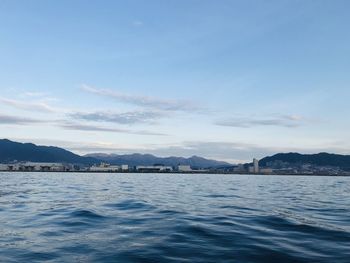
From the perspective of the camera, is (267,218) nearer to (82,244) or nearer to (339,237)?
(339,237)

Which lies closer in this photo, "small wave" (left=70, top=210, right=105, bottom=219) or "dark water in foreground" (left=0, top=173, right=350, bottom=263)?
"dark water in foreground" (left=0, top=173, right=350, bottom=263)

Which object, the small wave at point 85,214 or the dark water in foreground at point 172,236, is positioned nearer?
the dark water in foreground at point 172,236

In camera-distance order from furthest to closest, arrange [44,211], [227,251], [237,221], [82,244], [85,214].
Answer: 1. [44,211]
2. [85,214]
3. [237,221]
4. [82,244]
5. [227,251]

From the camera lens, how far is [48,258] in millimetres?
13133

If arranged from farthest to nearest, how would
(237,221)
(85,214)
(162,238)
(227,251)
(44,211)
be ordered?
(44,211) → (85,214) → (237,221) → (162,238) → (227,251)

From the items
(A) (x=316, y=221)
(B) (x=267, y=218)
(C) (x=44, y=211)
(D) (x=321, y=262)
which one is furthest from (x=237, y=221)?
(C) (x=44, y=211)

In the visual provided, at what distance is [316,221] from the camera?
74.4ft

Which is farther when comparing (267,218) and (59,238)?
(267,218)

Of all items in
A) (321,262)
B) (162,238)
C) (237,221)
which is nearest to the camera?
(321,262)

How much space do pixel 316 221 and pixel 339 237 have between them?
5.17 m

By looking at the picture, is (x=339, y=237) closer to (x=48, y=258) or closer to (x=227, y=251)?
(x=227, y=251)

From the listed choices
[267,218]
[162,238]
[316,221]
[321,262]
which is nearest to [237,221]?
[267,218]

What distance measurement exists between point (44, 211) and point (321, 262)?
2043cm

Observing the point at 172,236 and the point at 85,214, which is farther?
the point at 85,214
